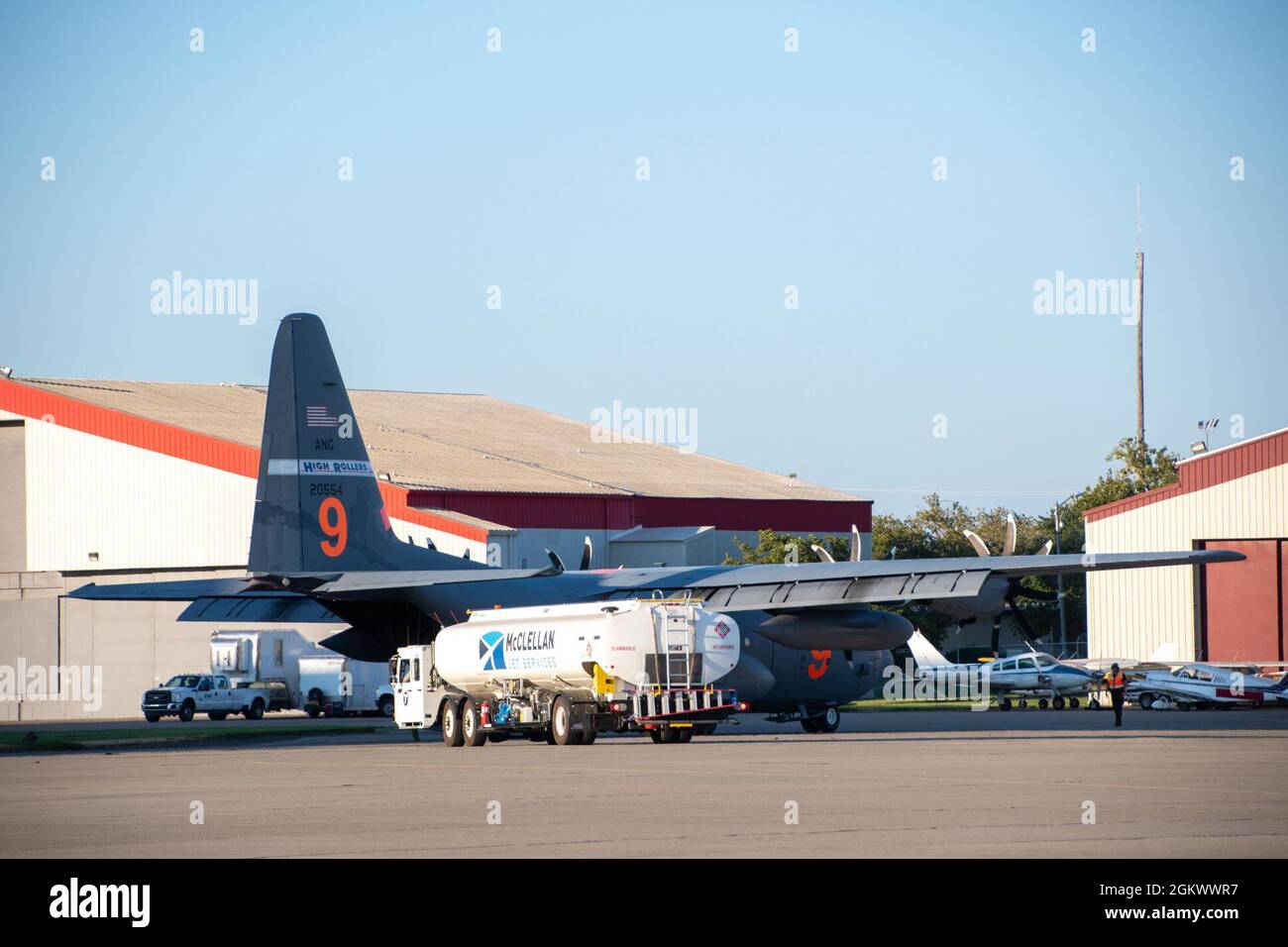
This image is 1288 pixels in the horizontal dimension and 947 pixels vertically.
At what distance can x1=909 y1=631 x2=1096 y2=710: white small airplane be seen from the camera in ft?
185

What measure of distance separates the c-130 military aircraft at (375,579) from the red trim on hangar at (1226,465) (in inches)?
916

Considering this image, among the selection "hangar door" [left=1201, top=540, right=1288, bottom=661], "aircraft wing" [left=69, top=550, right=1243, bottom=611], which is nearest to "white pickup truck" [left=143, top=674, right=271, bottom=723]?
"aircraft wing" [left=69, top=550, right=1243, bottom=611]

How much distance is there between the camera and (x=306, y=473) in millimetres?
36781

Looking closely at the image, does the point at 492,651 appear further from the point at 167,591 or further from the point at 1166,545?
the point at 1166,545

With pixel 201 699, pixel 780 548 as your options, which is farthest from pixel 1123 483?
pixel 201 699

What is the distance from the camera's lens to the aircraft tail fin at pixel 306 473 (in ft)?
120

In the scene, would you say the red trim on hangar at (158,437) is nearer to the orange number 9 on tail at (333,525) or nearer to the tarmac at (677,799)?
the orange number 9 on tail at (333,525)

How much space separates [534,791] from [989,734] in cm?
1738

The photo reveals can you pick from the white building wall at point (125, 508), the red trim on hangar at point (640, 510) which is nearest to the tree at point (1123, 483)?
the red trim on hangar at point (640, 510)

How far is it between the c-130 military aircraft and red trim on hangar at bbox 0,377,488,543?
20.8 metres

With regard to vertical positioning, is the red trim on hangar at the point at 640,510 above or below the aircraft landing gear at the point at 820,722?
above

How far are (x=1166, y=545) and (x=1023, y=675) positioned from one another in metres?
7.80
